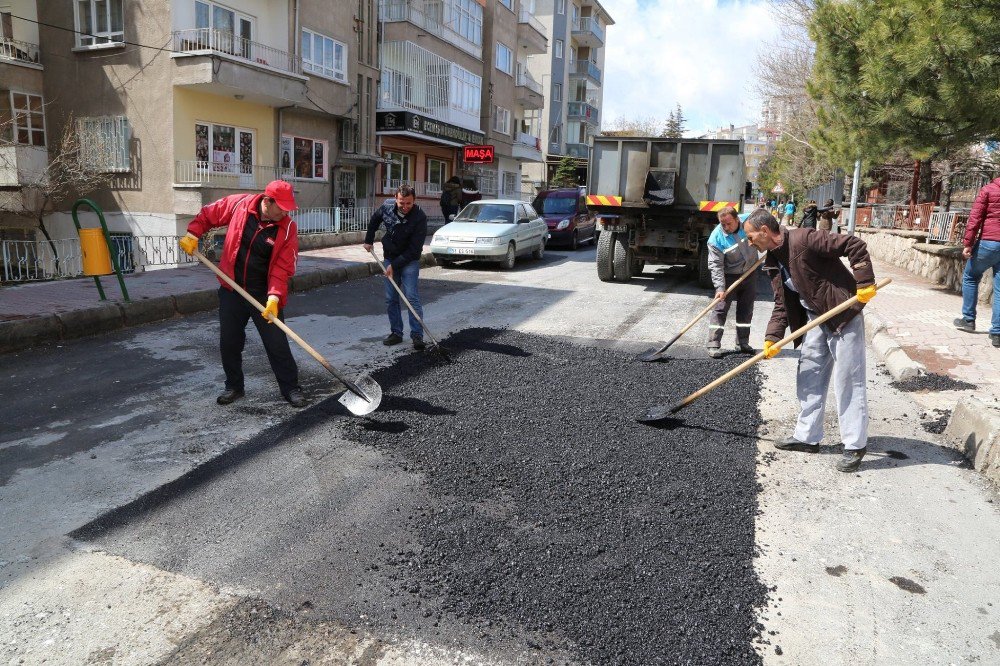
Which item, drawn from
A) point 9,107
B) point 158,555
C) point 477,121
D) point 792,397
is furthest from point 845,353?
point 477,121

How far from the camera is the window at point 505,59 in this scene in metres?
34.0

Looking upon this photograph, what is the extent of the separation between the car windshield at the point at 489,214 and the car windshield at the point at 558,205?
441cm

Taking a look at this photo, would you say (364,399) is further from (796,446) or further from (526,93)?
(526,93)

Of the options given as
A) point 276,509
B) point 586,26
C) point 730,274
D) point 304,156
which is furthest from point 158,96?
point 586,26

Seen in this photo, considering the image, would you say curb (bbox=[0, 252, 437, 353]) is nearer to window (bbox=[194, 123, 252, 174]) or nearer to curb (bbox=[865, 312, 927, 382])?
curb (bbox=[865, 312, 927, 382])

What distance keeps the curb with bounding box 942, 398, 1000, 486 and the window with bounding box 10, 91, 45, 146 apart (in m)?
21.1

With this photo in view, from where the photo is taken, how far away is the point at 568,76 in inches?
1953

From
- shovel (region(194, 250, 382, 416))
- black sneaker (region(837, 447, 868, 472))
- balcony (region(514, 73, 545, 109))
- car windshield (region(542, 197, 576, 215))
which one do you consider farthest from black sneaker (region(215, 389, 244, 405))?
balcony (region(514, 73, 545, 109))

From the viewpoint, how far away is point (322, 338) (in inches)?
311

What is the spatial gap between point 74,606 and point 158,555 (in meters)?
0.43

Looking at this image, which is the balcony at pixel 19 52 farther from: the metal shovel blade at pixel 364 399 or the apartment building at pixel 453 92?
the metal shovel blade at pixel 364 399

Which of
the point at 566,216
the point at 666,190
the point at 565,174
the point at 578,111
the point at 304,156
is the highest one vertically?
the point at 578,111

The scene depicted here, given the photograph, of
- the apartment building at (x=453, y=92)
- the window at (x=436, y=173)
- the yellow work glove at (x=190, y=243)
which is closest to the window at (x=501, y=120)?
the apartment building at (x=453, y=92)

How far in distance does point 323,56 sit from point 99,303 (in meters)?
15.9
